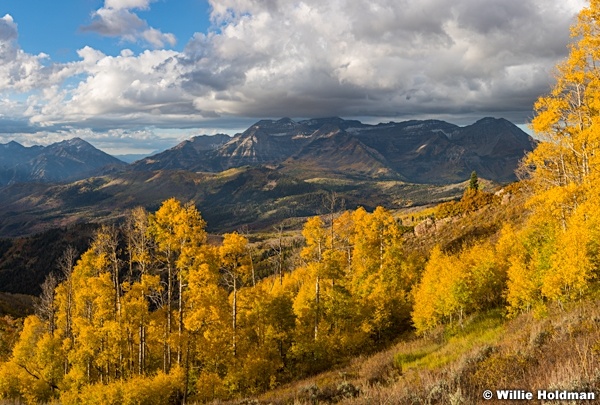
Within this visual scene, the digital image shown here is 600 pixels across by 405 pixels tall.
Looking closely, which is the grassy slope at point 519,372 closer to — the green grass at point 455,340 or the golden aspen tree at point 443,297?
the green grass at point 455,340

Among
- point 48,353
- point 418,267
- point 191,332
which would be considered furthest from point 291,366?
point 48,353

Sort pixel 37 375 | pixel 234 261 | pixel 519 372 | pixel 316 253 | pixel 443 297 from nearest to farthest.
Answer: pixel 519 372, pixel 234 261, pixel 443 297, pixel 37 375, pixel 316 253

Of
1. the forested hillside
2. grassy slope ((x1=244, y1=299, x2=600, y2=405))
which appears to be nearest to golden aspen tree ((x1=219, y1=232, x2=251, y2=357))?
the forested hillside

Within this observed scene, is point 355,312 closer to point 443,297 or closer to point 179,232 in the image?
point 443,297

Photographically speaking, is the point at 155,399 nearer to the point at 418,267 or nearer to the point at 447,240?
the point at 418,267

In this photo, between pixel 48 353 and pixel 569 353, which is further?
pixel 48 353

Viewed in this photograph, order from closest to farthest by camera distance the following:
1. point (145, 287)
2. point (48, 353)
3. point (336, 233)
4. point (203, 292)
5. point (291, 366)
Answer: point (203, 292) < point (145, 287) < point (291, 366) < point (48, 353) < point (336, 233)

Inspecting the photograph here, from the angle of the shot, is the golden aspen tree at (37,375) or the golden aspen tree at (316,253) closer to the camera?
the golden aspen tree at (37,375)

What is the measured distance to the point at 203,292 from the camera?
29109 mm

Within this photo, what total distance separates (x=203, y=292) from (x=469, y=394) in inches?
894

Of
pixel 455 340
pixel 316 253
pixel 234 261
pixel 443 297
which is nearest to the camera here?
pixel 455 340

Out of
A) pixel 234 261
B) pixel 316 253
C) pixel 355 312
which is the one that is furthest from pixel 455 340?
pixel 234 261

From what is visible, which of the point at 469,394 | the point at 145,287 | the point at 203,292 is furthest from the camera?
the point at 145,287

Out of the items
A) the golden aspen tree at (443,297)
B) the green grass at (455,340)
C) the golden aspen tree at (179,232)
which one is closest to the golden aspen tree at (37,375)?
the golden aspen tree at (179,232)
